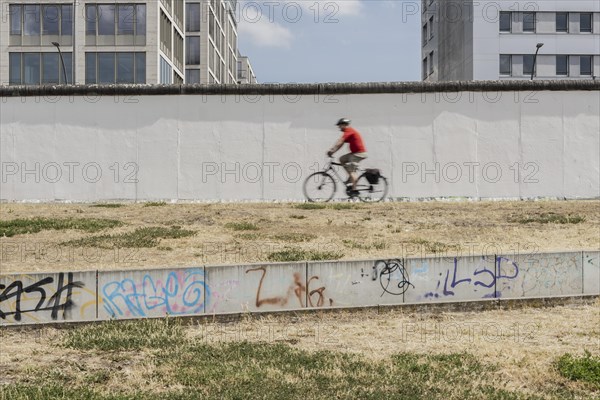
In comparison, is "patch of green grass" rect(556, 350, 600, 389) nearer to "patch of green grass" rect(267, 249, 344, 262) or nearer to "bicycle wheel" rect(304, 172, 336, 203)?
"patch of green grass" rect(267, 249, 344, 262)

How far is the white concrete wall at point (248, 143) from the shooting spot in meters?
21.7

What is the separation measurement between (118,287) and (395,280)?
450 centimetres

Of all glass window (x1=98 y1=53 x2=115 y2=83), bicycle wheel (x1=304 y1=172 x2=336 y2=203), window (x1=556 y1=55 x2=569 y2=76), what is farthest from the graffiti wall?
window (x1=556 y1=55 x2=569 y2=76)

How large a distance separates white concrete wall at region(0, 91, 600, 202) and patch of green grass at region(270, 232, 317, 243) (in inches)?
280

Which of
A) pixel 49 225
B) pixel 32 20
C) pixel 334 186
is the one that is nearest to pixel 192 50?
pixel 32 20

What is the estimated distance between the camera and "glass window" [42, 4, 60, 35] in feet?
164

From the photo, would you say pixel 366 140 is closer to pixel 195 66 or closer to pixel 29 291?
pixel 29 291

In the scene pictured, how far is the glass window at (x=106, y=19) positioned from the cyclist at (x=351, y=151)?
118 feet

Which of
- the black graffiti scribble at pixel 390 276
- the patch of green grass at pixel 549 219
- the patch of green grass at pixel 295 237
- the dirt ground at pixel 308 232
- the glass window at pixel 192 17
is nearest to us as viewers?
the black graffiti scribble at pixel 390 276

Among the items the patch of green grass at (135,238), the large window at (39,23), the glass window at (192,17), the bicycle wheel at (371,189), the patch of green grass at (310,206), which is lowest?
the patch of green grass at (135,238)

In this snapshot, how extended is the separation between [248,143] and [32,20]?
3652 centimetres

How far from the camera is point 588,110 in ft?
71.7

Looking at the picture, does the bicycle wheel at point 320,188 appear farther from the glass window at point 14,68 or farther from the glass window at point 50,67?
the glass window at point 14,68

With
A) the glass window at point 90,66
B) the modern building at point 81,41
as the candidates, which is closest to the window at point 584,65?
the modern building at point 81,41
